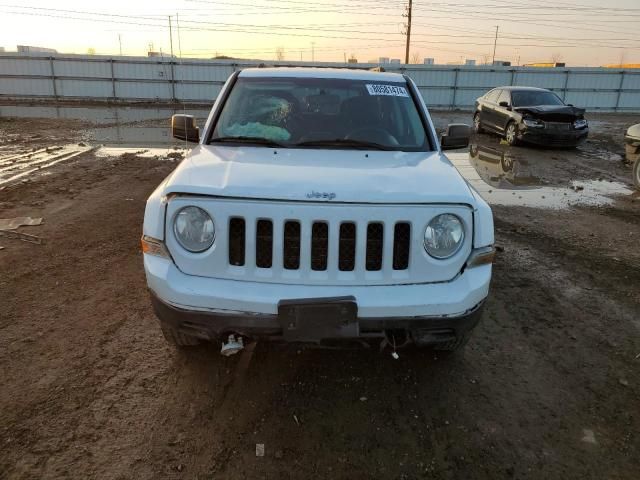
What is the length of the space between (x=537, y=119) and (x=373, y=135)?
1179 cm

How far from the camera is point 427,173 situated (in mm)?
3025

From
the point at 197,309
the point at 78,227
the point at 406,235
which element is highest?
the point at 406,235

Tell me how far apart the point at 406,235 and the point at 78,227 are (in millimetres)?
4798

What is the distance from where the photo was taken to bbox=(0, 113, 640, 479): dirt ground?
97.8 inches

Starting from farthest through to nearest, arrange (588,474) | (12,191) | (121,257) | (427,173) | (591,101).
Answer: (591,101) → (12,191) → (121,257) → (427,173) → (588,474)

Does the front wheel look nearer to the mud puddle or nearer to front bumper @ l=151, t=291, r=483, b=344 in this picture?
the mud puddle

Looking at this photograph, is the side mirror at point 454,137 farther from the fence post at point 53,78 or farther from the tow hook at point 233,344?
the fence post at point 53,78

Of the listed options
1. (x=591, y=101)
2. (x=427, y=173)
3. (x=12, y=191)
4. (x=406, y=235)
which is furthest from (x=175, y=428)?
(x=591, y=101)

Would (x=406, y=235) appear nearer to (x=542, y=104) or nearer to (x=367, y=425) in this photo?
(x=367, y=425)

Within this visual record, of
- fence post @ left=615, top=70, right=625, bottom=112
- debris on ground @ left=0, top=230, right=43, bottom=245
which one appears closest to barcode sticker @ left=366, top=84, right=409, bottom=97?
debris on ground @ left=0, top=230, right=43, bottom=245

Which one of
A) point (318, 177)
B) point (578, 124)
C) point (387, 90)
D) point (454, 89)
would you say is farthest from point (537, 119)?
point (454, 89)

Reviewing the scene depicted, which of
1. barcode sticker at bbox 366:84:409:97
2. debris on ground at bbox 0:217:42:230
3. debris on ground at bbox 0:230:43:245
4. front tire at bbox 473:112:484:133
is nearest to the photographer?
barcode sticker at bbox 366:84:409:97

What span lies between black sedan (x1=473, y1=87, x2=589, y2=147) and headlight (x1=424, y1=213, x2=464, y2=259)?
12545 mm

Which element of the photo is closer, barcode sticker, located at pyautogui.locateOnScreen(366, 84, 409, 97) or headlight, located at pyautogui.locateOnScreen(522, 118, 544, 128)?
barcode sticker, located at pyautogui.locateOnScreen(366, 84, 409, 97)
